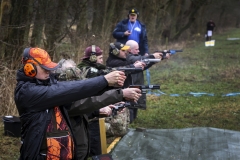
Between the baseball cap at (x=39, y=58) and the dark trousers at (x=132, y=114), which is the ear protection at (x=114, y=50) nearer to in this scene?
the dark trousers at (x=132, y=114)

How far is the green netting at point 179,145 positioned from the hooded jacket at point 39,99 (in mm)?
2481

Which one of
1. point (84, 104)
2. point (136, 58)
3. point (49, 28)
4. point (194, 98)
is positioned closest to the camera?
point (84, 104)

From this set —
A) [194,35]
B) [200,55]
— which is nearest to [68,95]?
[200,55]

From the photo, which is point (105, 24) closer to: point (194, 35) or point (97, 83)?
point (97, 83)

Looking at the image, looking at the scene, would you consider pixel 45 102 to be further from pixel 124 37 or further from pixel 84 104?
pixel 124 37

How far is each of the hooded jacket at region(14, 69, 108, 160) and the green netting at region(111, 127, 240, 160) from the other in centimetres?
248

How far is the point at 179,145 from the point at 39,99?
3378 mm

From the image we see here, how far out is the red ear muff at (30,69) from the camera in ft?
11.3

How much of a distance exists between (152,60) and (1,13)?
10.5ft

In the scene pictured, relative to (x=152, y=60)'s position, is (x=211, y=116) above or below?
below

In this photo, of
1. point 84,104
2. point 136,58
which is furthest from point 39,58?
point 136,58

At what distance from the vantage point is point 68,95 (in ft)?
11.5

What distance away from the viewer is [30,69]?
11.3ft

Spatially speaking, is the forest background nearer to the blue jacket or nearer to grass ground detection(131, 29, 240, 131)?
the blue jacket
